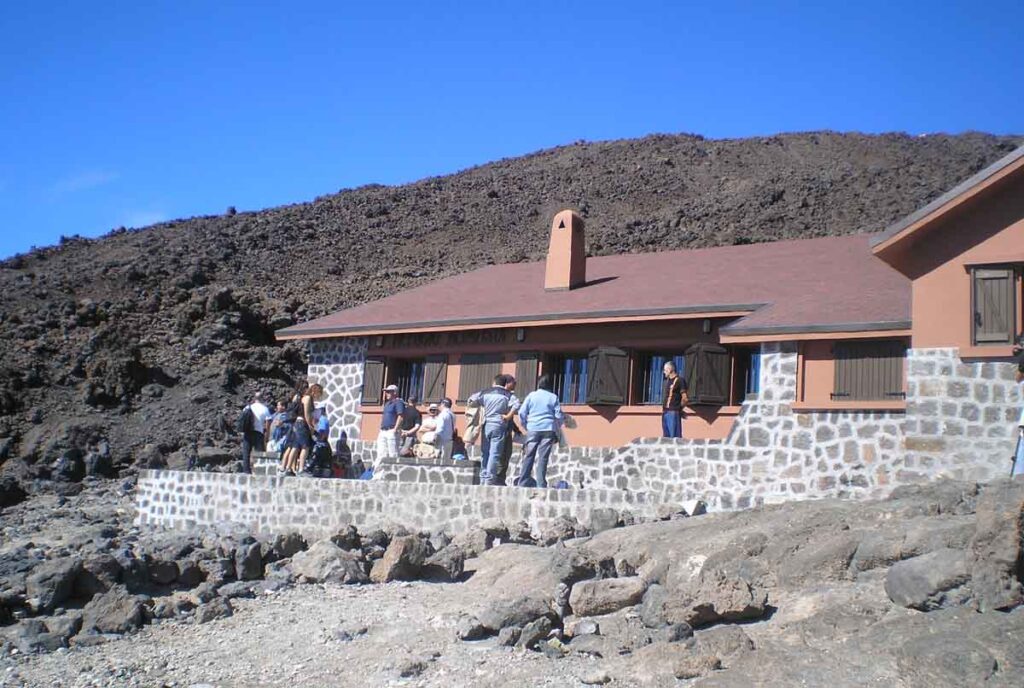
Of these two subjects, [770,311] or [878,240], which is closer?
[878,240]

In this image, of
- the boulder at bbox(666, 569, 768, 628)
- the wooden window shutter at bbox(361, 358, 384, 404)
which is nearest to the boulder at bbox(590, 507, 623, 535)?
the boulder at bbox(666, 569, 768, 628)

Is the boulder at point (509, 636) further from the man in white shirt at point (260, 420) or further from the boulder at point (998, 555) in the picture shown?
the man in white shirt at point (260, 420)

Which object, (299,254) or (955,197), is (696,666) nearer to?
(955,197)

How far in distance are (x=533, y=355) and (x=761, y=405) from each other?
15.6 feet

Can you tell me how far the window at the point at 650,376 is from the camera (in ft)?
53.5

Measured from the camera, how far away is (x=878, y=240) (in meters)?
12.7

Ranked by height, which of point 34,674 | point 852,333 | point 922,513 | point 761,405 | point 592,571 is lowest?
point 34,674

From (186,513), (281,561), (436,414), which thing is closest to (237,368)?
(186,513)

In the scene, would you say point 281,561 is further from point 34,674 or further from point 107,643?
point 34,674

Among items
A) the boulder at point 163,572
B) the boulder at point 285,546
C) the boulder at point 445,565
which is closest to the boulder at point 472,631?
the boulder at point 445,565

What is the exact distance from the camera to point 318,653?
9500mm

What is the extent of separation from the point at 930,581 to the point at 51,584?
9258mm

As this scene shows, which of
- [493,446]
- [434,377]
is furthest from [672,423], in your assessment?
[434,377]

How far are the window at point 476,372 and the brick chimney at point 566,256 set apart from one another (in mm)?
1897
